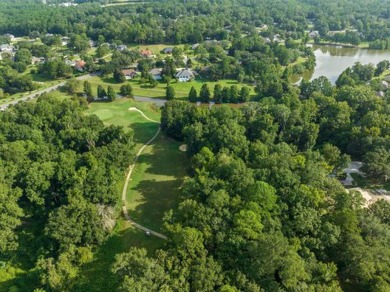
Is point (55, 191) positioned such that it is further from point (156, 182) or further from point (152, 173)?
point (152, 173)

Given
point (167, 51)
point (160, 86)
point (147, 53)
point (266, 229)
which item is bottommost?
point (160, 86)

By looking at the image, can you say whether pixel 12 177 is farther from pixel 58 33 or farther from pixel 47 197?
pixel 58 33

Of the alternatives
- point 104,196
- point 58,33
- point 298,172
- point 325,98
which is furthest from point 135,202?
point 58,33

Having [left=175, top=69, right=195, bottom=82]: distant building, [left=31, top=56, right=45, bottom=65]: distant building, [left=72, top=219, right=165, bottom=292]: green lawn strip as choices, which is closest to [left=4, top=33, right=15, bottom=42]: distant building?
[left=31, top=56, right=45, bottom=65]: distant building

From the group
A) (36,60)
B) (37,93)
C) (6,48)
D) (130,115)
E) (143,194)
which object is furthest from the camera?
(6,48)

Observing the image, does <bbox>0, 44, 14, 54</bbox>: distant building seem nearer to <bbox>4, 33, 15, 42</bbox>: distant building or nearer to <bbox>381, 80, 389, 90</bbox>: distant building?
<bbox>4, 33, 15, 42</bbox>: distant building

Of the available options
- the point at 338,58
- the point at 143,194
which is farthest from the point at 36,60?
the point at 338,58

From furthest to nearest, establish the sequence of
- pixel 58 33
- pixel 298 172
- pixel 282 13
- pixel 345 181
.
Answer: pixel 282 13, pixel 58 33, pixel 345 181, pixel 298 172
